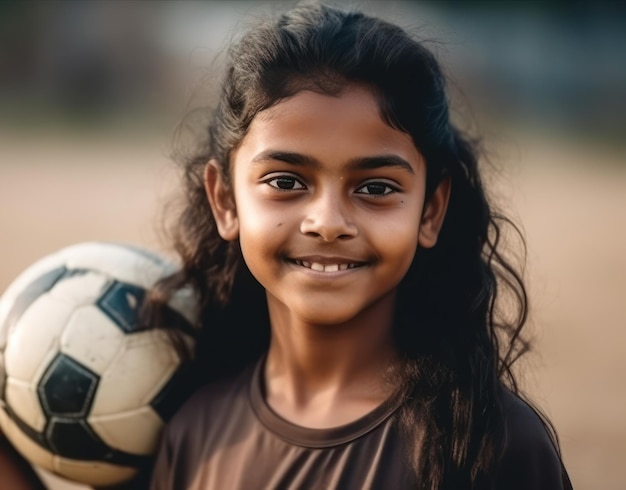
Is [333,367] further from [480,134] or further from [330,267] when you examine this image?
[480,134]

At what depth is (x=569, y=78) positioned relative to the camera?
2212 cm

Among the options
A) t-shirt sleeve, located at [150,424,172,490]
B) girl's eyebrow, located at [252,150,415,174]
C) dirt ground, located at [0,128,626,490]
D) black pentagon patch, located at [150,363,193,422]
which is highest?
girl's eyebrow, located at [252,150,415,174]

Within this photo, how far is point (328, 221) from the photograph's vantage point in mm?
2350

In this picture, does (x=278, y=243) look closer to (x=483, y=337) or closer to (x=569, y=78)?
(x=483, y=337)

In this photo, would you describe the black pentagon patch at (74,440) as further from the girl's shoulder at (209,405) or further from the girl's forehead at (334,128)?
the girl's forehead at (334,128)

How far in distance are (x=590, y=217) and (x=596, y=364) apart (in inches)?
204

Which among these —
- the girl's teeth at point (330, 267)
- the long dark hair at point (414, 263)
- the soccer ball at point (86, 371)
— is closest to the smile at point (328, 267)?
the girl's teeth at point (330, 267)

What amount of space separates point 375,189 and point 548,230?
7.99 m

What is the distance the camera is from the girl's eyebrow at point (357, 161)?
2389 millimetres

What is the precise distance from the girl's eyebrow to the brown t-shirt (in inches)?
22.0

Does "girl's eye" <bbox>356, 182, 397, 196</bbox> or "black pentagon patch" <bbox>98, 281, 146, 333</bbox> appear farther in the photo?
"black pentagon patch" <bbox>98, 281, 146, 333</bbox>

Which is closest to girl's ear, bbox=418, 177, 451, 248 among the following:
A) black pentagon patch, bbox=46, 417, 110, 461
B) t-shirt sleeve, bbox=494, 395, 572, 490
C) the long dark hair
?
the long dark hair

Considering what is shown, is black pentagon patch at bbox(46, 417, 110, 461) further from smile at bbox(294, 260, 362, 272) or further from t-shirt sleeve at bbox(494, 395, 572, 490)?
t-shirt sleeve at bbox(494, 395, 572, 490)

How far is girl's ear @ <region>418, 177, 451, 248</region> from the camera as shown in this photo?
262cm
